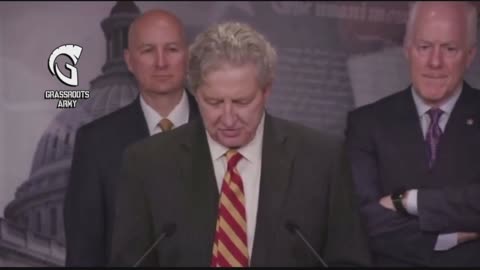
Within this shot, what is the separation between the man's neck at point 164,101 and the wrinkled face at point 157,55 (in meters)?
0.01

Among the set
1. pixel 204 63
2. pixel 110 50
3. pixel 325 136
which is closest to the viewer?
pixel 204 63

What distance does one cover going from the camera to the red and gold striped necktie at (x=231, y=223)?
2195 millimetres

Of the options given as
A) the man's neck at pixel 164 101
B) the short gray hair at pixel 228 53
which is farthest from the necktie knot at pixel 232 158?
the man's neck at pixel 164 101

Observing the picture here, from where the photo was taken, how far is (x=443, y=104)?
2.52m

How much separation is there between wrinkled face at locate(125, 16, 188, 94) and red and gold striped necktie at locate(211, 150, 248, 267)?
37cm

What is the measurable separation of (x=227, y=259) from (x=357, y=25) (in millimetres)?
877

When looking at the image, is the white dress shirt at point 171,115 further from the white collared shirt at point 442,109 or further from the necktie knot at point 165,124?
the white collared shirt at point 442,109

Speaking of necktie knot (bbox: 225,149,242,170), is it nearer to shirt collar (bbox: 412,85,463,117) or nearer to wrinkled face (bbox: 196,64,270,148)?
wrinkled face (bbox: 196,64,270,148)

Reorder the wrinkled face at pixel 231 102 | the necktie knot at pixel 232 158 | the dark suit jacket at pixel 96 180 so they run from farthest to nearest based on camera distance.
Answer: the dark suit jacket at pixel 96 180 → the necktie knot at pixel 232 158 → the wrinkled face at pixel 231 102

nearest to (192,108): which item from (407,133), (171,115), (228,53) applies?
(171,115)

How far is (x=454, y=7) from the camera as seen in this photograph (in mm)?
2486

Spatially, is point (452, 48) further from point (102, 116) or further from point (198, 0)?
point (102, 116)

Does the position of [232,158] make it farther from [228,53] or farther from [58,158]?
[58,158]

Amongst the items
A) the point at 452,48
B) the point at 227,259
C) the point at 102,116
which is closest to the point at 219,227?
the point at 227,259
